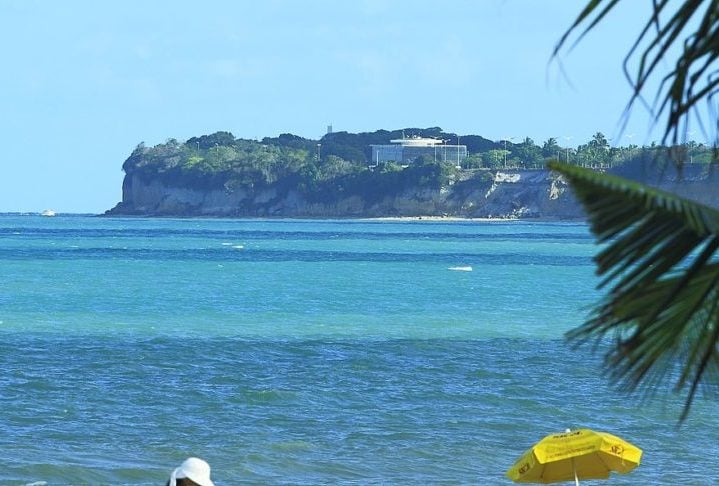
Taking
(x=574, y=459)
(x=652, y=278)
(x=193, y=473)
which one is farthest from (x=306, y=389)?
(x=652, y=278)

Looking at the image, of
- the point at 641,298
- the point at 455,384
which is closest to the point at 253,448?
the point at 455,384

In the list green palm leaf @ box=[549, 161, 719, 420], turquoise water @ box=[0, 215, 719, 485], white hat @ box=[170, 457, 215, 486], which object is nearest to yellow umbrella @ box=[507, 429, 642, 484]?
turquoise water @ box=[0, 215, 719, 485]

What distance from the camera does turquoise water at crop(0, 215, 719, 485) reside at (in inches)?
639

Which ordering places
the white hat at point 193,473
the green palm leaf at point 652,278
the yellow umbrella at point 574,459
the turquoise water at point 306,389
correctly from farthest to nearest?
the turquoise water at point 306,389
the yellow umbrella at point 574,459
the white hat at point 193,473
the green palm leaf at point 652,278

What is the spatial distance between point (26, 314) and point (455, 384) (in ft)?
68.5

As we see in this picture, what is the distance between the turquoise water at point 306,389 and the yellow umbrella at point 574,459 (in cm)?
83

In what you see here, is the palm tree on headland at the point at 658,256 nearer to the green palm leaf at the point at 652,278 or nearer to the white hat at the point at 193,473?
the green palm leaf at the point at 652,278

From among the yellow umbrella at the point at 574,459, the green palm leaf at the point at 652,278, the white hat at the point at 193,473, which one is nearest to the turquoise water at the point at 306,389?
the green palm leaf at the point at 652,278

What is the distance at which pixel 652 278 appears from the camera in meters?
2.64

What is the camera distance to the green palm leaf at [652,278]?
2496mm

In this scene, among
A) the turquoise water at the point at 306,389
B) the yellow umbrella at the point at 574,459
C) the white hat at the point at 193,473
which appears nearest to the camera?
the white hat at the point at 193,473

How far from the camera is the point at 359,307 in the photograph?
4644 cm

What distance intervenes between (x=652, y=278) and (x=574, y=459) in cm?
1000

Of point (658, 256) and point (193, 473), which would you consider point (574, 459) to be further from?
point (658, 256)
